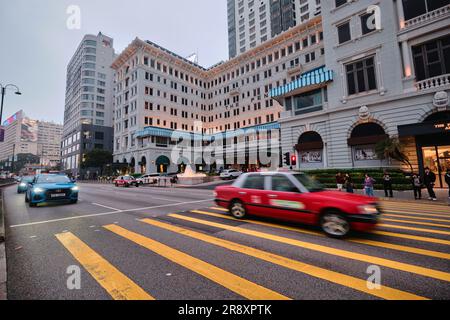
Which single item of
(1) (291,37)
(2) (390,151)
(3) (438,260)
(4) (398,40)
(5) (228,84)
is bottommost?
(3) (438,260)

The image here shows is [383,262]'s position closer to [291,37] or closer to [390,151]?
[390,151]

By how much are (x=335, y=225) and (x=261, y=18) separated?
262ft

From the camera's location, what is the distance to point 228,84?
55469 millimetres

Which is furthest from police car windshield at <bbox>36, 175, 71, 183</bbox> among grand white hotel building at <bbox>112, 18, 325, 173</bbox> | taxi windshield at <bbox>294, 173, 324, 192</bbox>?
grand white hotel building at <bbox>112, 18, 325, 173</bbox>

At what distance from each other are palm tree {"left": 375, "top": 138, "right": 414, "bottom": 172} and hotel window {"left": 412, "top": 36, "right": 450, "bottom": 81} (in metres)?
6.63

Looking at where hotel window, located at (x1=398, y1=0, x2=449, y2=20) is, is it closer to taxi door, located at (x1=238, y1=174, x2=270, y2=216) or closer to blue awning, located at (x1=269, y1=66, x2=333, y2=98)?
blue awning, located at (x1=269, y1=66, x2=333, y2=98)

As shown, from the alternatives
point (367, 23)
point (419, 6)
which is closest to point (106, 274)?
point (367, 23)

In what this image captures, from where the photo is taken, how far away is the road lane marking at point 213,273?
279 cm

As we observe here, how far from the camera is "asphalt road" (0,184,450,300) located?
9.51 feet

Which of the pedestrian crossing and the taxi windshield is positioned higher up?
the taxi windshield

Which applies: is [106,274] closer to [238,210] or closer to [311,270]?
[311,270]

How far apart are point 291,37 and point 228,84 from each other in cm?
1913
